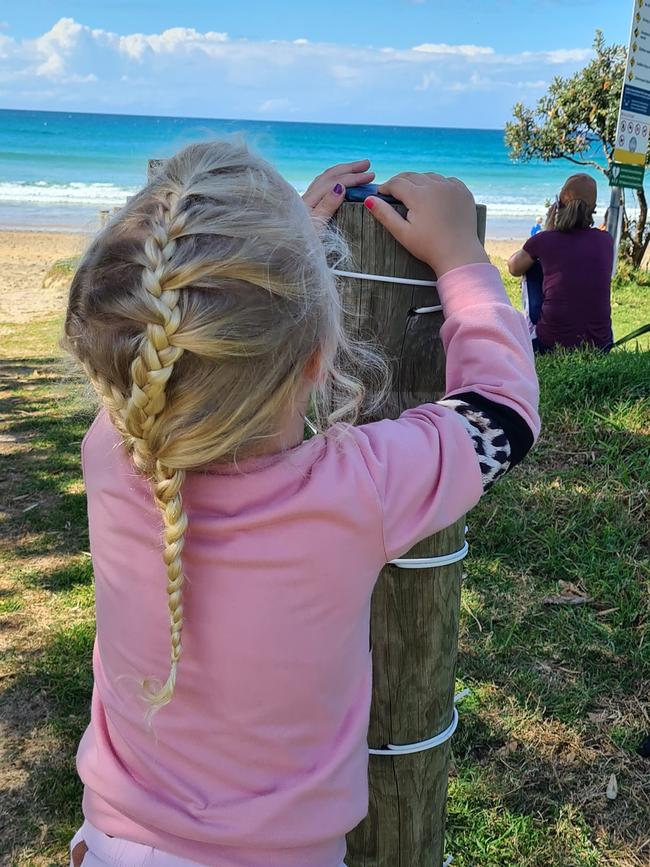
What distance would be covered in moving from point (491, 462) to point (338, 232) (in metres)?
0.52

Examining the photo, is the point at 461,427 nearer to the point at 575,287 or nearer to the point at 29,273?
the point at 575,287

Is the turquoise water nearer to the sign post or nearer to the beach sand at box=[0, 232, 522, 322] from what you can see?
the beach sand at box=[0, 232, 522, 322]

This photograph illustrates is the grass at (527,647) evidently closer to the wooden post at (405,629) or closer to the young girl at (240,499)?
the young girl at (240,499)

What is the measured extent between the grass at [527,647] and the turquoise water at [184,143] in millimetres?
1673

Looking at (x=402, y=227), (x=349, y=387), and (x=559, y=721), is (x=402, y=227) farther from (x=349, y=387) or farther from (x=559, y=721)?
(x=559, y=721)

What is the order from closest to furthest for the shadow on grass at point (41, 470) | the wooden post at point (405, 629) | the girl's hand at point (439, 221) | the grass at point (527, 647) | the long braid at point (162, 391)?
the long braid at point (162, 391) < the girl's hand at point (439, 221) < the wooden post at point (405, 629) < the grass at point (527, 647) < the shadow on grass at point (41, 470)

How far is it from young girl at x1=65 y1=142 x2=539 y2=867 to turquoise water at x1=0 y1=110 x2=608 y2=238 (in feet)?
1.06

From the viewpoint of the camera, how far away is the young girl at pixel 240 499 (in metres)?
1.06

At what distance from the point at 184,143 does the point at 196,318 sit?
1.38 feet

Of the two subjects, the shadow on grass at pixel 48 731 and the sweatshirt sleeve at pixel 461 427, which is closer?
the sweatshirt sleeve at pixel 461 427

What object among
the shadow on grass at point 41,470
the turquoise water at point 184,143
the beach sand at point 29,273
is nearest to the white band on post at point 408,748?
the turquoise water at point 184,143

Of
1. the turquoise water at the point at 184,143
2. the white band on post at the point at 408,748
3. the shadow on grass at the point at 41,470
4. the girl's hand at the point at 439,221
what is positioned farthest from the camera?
the turquoise water at the point at 184,143

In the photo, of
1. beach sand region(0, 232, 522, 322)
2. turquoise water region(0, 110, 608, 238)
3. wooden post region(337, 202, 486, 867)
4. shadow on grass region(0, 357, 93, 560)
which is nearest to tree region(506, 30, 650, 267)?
turquoise water region(0, 110, 608, 238)

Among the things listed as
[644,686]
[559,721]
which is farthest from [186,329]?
[644,686]
